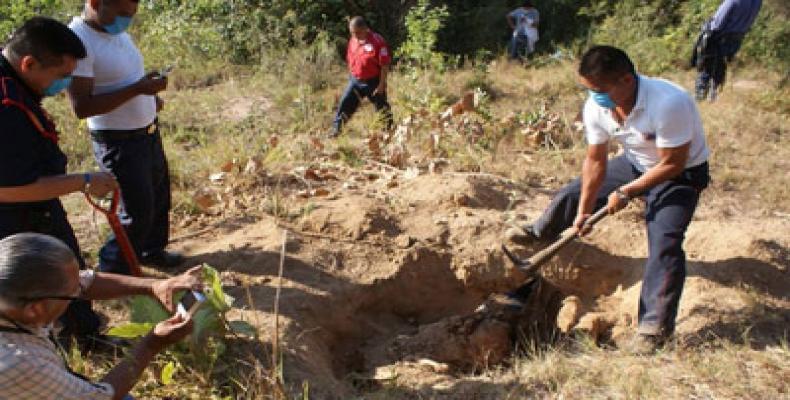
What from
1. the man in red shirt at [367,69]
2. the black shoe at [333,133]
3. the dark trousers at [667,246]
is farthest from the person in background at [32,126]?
the man in red shirt at [367,69]

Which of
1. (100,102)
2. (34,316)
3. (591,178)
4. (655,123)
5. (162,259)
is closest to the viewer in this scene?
(34,316)

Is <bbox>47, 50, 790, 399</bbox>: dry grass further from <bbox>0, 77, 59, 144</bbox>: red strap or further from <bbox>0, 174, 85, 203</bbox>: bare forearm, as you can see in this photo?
<bbox>0, 77, 59, 144</bbox>: red strap

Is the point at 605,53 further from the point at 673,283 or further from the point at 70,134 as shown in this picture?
the point at 70,134

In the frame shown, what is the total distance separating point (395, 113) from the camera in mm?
6492

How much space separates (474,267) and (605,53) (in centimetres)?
147

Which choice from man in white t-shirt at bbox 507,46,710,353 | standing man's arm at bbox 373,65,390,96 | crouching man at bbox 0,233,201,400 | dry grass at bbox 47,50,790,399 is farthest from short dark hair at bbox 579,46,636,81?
standing man's arm at bbox 373,65,390,96

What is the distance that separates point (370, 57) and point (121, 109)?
3.55 meters

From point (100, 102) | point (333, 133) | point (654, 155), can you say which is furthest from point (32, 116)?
point (333, 133)

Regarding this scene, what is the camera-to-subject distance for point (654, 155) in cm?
301

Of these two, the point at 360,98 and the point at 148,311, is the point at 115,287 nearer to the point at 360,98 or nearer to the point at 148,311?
the point at 148,311

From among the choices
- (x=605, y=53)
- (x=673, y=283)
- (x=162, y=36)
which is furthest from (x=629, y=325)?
(x=162, y=36)

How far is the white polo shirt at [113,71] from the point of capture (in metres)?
2.72

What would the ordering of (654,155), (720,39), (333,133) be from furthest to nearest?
(720,39), (333,133), (654,155)

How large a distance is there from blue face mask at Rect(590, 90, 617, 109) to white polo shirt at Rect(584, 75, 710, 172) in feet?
0.31
